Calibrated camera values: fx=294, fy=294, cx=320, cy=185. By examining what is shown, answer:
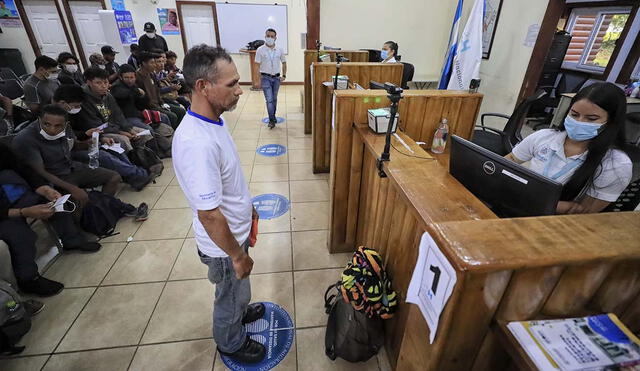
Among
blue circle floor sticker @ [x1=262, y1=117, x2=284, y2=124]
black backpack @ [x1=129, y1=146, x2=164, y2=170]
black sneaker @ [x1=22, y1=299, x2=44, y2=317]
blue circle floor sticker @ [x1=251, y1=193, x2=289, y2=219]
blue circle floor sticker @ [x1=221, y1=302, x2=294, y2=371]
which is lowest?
blue circle floor sticker @ [x1=221, y1=302, x2=294, y2=371]

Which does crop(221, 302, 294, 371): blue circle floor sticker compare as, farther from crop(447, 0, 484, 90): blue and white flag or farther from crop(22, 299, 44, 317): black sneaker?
crop(447, 0, 484, 90): blue and white flag

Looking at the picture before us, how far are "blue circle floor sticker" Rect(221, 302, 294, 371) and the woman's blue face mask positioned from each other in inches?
70.6

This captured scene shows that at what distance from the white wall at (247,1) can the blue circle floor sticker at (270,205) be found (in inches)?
223

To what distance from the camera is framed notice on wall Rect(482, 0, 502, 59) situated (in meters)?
4.32

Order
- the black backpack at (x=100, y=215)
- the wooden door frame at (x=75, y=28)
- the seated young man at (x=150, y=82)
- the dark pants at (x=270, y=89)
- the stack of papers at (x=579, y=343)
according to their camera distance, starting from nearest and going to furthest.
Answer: the stack of papers at (x=579, y=343) < the black backpack at (x=100, y=215) < the seated young man at (x=150, y=82) < the dark pants at (x=270, y=89) < the wooden door frame at (x=75, y=28)

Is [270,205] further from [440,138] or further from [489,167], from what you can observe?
[489,167]

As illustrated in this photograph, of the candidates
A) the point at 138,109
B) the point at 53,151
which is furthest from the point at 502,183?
the point at 138,109

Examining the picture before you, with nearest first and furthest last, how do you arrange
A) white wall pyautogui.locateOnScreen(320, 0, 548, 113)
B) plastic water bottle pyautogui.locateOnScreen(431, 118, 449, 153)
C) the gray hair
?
the gray hair, plastic water bottle pyautogui.locateOnScreen(431, 118, 449, 153), white wall pyautogui.locateOnScreen(320, 0, 548, 113)

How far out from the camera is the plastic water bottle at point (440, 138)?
6.57 feet

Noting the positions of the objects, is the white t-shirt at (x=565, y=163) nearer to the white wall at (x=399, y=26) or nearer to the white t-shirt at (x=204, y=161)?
the white t-shirt at (x=204, y=161)

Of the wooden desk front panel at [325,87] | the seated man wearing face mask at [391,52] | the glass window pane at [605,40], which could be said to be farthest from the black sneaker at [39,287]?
the glass window pane at [605,40]

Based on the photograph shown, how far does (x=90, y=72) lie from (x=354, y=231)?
298cm

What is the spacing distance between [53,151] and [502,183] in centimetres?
293

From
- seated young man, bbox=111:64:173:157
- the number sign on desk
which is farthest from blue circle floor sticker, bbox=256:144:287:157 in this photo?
the number sign on desk
